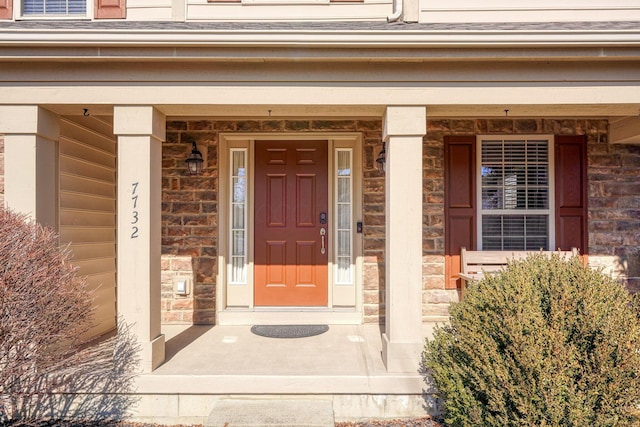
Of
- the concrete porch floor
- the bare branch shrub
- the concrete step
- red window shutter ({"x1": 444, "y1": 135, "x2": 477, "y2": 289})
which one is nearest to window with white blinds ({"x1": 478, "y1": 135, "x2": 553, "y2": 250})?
red window shutter ({"x1": 444, "y1": 135, "x2": 477, "y2": 289})

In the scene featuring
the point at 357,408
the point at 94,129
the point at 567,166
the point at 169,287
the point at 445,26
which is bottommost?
the point at 357,408

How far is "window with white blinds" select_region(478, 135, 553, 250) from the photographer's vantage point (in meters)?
4.95

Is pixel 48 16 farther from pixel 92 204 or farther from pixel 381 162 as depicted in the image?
pixel 381 162

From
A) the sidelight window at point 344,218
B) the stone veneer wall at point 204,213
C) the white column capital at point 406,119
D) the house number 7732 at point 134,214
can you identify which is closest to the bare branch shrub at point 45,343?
the house number 7732 at point 134,214

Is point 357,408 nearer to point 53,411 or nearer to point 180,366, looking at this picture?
point 180,366

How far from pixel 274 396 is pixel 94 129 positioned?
11.1 ft

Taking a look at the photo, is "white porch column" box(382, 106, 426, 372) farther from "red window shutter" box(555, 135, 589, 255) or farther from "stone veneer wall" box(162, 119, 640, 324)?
"red window shutter" box(555, 135, 589, 255)

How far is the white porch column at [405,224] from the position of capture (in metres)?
Answer: 3.49

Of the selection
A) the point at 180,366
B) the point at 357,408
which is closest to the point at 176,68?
the point at 180,366

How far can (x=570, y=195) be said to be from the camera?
16.1ft

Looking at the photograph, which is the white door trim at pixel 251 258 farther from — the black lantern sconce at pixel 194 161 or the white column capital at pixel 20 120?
the white column capital at pixel 20 120

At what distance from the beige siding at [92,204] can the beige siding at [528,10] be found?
3578mm

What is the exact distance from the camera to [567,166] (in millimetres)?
4898

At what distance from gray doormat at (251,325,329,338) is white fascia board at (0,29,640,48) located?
295 centimetres
